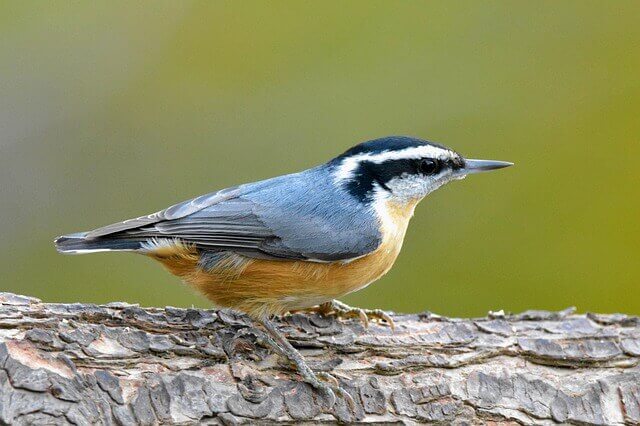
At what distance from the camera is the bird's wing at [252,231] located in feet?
12.1

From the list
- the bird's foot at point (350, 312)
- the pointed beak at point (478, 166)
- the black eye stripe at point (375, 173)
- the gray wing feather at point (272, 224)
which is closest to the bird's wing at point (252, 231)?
the gray wing feather at point (272, 224)

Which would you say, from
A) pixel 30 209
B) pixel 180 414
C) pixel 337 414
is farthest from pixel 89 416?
pixel 30 209

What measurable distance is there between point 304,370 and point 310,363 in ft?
0.57

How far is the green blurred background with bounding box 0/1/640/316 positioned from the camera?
5301 millimetres

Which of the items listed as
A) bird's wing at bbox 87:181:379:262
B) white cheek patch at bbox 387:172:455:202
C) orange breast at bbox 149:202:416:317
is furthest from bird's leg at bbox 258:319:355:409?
white cheek patch at bbox 387:172:455:202

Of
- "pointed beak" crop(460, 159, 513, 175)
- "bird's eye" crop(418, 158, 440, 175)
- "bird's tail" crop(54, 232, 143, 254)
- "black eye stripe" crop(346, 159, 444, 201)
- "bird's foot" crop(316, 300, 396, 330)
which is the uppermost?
"pointed beak" crop(460, 159, 513, 175)

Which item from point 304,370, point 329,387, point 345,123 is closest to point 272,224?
point 304,370

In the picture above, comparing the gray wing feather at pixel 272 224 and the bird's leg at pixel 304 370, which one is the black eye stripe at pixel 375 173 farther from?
the bird's leg at pixel 304 370

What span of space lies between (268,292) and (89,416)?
1011 mm

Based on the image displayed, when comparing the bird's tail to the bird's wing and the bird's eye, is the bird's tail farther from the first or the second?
the bird's eye

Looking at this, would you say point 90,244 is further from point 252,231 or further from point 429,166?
point 429,166

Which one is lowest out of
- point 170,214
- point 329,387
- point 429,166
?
point 329,387

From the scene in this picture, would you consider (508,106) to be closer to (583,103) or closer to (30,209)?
(583,103)

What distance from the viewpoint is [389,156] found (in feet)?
13.0
